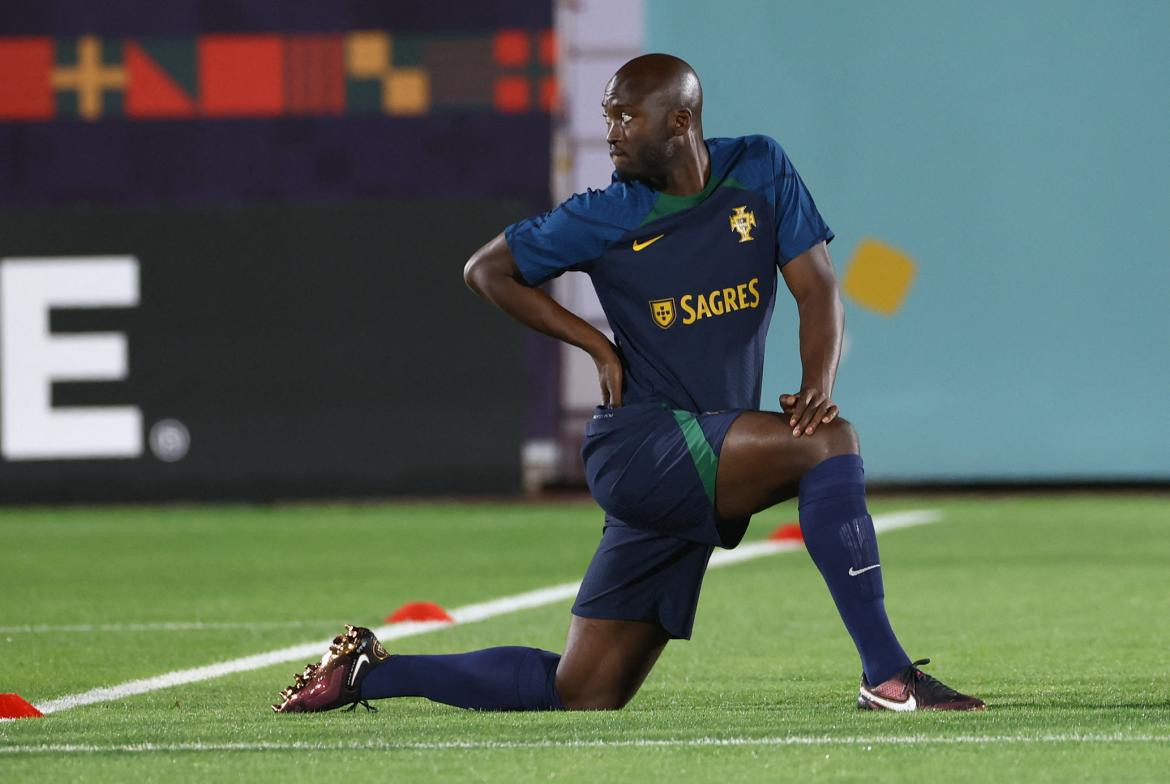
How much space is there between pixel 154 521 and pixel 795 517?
443 cm

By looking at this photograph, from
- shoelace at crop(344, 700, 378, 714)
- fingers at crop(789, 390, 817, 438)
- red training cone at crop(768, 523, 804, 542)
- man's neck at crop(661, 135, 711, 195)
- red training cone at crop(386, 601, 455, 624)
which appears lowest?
red training cone at crop(768, 523, 804, 542)

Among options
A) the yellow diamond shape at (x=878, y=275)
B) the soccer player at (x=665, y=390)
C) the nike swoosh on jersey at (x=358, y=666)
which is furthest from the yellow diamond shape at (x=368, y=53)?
the nike swoosh on jersey at (x=358, y=666)

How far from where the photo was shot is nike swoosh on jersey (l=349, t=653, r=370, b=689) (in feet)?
17.4

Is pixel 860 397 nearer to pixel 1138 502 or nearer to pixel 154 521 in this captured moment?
pixel 1138 502

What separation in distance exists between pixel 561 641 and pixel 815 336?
2755mm

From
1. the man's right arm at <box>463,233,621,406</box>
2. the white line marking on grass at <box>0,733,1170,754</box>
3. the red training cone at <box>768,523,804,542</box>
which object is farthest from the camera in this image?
the red training cone at <box>768,523,804,542</box>

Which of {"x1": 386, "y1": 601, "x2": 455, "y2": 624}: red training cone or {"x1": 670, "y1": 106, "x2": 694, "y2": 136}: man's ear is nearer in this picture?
{"x1": 670, "y1": 106, "x2": 694, "y2": 136}: man's ear

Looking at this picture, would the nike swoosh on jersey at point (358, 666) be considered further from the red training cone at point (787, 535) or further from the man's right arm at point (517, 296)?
the red training cone at point (787, 535)

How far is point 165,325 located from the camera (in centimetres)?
1585

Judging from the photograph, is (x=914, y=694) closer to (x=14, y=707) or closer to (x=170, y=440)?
(x=14, y=707)

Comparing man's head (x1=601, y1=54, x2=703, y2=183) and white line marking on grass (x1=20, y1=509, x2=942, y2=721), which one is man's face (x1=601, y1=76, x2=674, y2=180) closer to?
man's head (x1=601, y1=54, x2=703, y2=183)

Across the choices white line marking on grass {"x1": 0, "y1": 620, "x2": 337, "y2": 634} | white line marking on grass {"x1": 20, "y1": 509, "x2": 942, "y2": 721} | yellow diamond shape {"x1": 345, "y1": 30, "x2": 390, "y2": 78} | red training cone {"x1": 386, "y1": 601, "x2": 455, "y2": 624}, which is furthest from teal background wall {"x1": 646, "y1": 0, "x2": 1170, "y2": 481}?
white line marking on grass {"x1": 0, "y1": 620, "x2": 337, "y2": 634}

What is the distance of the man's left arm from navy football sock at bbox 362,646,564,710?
94 cm

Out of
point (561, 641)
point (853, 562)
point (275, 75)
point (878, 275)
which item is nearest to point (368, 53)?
point (275, 75)
